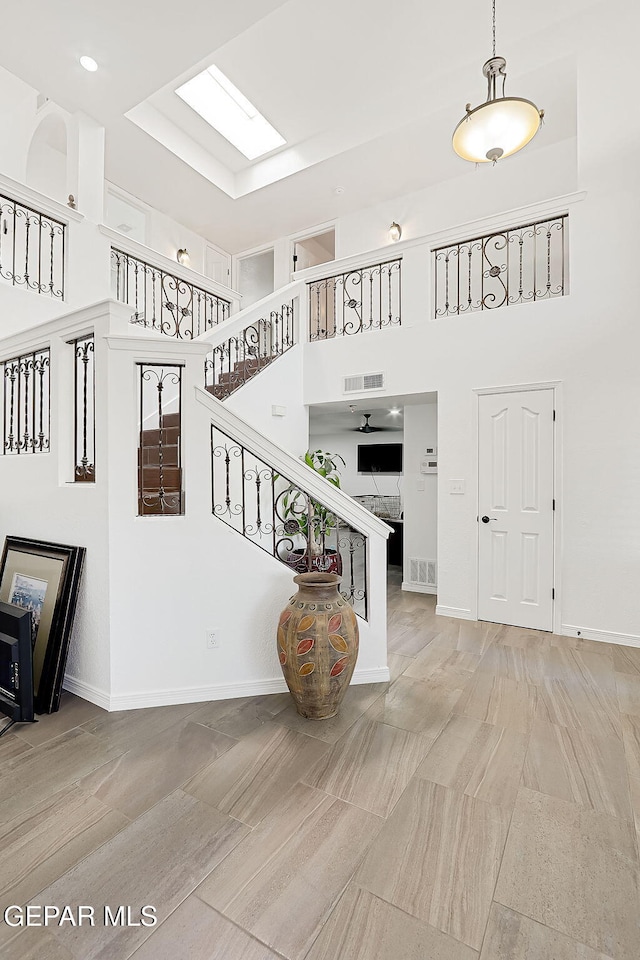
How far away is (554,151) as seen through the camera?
5867 millimetres

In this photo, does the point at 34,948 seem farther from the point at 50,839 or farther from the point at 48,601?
Result: the point at 48,601

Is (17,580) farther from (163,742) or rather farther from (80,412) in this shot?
(163,742)

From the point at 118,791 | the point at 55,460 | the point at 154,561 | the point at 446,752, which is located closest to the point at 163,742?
the point at 118,791

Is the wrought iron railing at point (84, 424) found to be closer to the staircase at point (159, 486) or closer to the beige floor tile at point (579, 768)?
the staircase at point (159, 486)

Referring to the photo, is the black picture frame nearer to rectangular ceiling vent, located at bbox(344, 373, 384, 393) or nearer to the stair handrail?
the stair handrail

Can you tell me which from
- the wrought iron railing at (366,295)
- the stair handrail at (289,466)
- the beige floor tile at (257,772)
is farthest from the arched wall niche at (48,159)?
the beige floor tile at (257,772)

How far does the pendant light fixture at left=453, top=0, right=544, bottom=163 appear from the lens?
2980 millimetres

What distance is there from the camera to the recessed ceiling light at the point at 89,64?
437cm

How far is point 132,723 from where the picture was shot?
2.60 m

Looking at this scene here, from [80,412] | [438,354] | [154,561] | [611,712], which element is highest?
[438,354]

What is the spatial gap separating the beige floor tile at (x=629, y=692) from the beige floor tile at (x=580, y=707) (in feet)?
0.17

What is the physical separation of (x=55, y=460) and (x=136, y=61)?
13.4 ft

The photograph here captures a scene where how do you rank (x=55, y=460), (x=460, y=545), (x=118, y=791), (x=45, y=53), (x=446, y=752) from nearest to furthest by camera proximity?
(x=118, y=791), (x=446, y=752), (x=55, y=460), (x=45, y=53), (x=460, y=545)

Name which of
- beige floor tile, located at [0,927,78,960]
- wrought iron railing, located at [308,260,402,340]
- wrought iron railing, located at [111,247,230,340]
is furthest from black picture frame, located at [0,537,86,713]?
wrought iron railing, located at [308,260,402,340]
